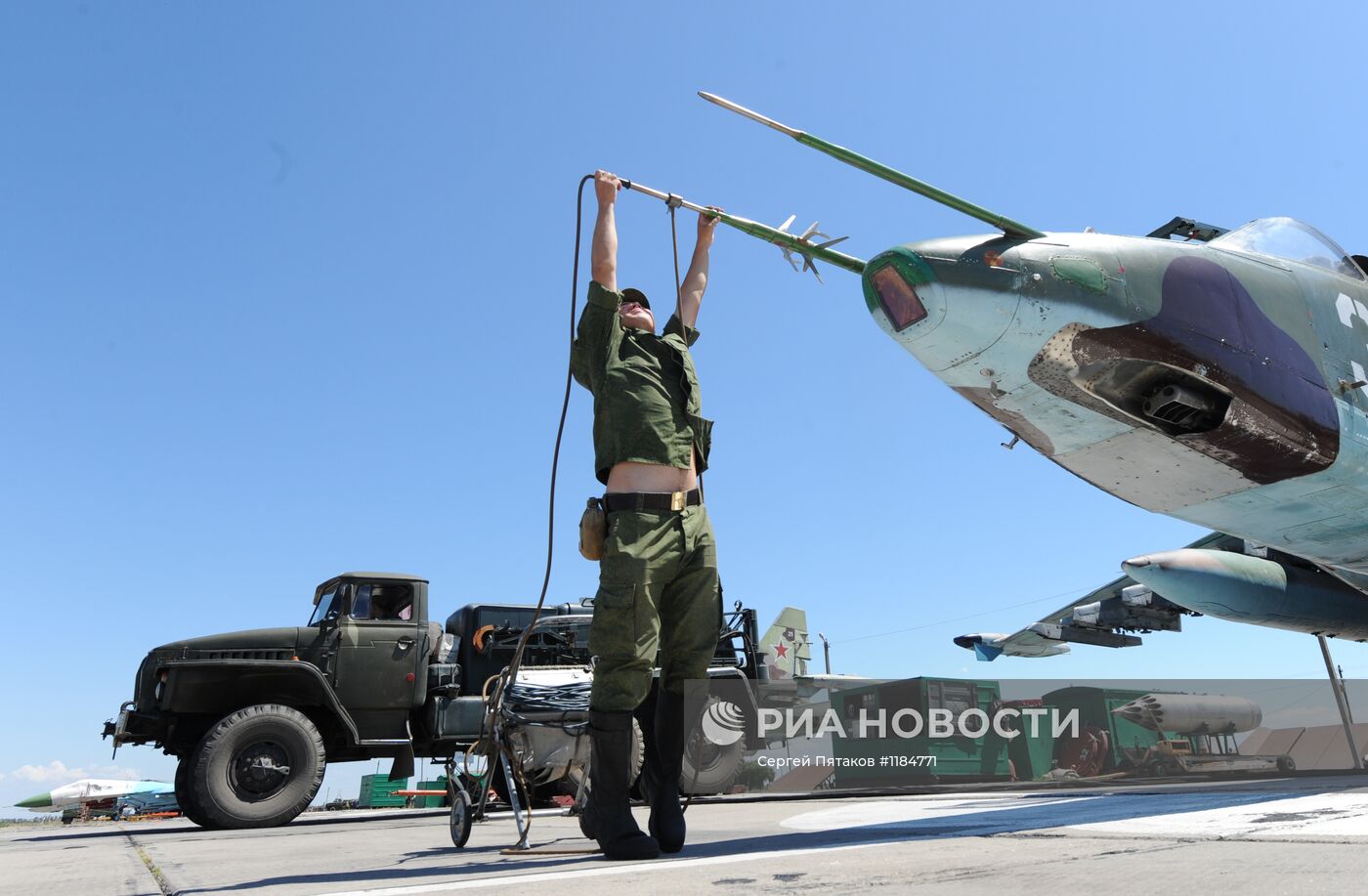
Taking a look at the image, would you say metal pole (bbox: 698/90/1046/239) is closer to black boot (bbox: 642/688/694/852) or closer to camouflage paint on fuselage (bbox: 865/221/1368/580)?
camouflage paint on fuselage (bbox: 865/221/1368/580)

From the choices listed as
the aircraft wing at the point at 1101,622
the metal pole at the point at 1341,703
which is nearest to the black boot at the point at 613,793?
the aircraft wing at the point at 1101,622

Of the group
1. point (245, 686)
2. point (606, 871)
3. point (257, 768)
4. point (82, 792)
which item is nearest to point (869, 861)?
point (606, 871)

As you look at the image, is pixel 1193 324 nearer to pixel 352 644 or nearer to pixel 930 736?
pixel 352 644

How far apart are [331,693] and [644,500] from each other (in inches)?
284

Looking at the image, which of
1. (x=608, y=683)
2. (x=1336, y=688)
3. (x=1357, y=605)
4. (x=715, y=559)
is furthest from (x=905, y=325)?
(x=1336, y=688)

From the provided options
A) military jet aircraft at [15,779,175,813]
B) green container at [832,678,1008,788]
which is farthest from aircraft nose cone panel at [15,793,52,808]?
green container at [832,678,1008,788]

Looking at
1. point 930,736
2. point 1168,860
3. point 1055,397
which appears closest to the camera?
point 1168,860

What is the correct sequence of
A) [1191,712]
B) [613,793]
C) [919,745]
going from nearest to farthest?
[613,793]
[919,745]
[1191,712]

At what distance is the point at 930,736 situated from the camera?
61.6 ft

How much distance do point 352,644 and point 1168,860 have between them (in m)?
8.78

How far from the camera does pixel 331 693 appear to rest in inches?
360

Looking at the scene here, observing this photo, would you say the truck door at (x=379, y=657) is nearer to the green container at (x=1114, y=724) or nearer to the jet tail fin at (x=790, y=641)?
the green container at (x=1114, y=724)

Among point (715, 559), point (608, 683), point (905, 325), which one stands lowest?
point (608, 683)

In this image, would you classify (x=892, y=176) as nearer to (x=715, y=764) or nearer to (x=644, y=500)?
(x=644, y=500)
